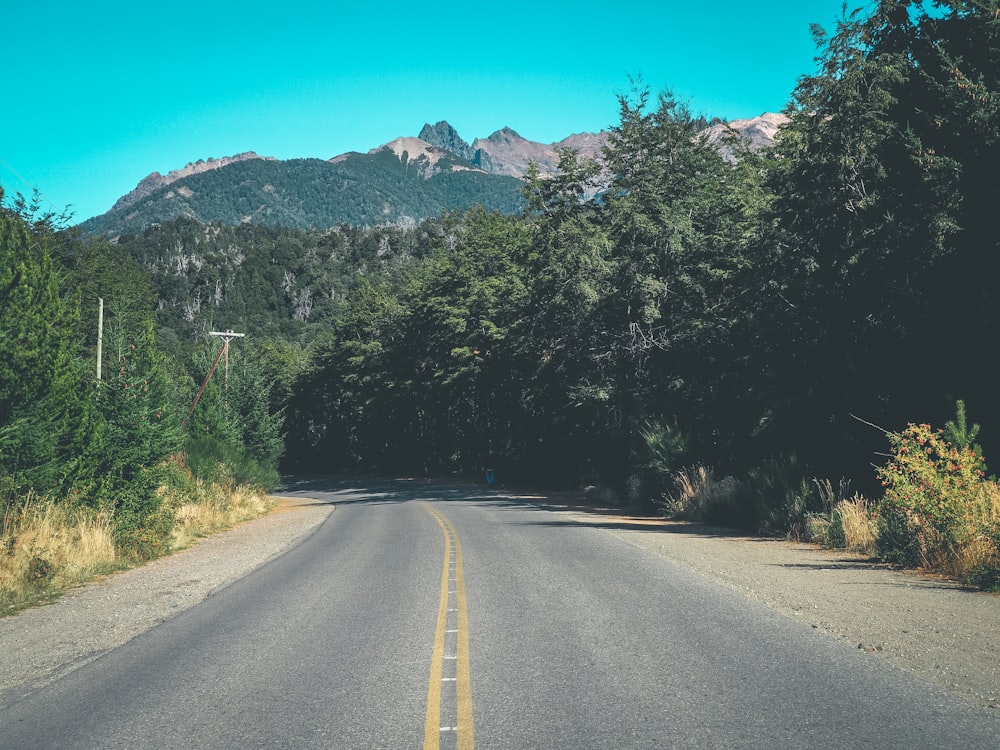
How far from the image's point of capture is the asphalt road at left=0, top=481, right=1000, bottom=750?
5.00m

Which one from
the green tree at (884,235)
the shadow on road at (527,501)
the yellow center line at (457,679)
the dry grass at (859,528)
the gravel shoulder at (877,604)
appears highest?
the green tree at (884,235)

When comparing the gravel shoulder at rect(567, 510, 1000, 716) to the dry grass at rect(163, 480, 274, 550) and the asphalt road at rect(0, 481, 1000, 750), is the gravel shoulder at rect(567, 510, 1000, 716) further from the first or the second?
the dry grass at rect(163, 480, 274, 550)

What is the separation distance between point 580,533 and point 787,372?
26.4 feet

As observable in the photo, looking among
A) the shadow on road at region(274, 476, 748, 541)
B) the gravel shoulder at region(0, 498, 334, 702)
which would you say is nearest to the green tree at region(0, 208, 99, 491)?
the gravel shoulder at region(0, 498, 334, 702)

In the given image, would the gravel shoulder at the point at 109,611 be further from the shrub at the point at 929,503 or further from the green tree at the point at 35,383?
the shrub at the point at 929,503

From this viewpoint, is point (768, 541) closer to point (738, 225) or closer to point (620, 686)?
point (620, 686)

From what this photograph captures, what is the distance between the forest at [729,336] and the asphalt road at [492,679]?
4989 millimetres

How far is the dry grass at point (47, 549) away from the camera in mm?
11084

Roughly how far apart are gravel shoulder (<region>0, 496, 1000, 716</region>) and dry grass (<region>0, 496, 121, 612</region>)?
46 cm

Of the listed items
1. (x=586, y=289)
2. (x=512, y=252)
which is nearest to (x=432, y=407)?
(x=512, y=252)

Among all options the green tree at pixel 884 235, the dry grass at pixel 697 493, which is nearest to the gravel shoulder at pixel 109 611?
the dry grass at pixel 697 493

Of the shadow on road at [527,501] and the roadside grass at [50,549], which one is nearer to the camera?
the roadside grass at [50,549]

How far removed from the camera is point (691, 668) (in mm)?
6375

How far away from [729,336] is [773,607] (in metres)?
19.0
